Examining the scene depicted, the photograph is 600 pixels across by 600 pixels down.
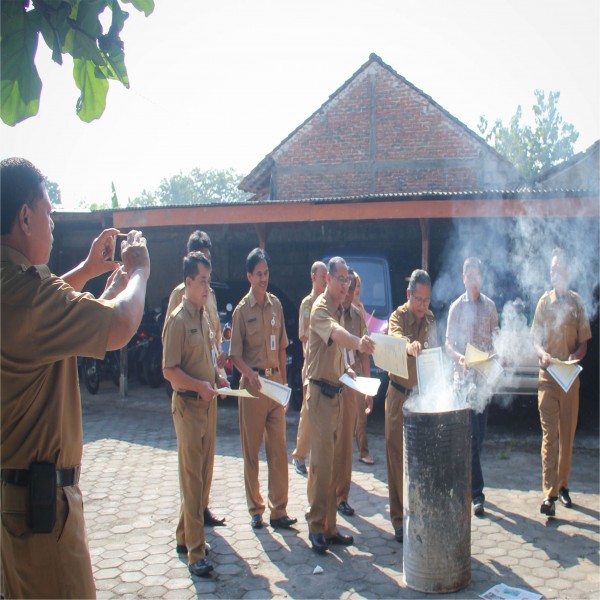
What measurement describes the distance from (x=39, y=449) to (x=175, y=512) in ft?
12.6

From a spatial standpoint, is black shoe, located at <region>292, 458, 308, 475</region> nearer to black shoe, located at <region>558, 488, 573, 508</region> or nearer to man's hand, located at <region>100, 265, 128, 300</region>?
black shoe, located at <region>558, 488, 573, 508</region>

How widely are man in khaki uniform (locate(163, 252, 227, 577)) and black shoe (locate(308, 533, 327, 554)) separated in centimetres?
85

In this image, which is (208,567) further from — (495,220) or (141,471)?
(495,220)

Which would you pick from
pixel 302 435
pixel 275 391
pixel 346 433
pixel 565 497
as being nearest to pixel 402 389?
pixel 346 433

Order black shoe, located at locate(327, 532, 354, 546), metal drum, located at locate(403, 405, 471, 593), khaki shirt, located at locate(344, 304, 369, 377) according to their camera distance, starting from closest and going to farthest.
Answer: metal drum, located at locate(403, 405, 471, 593) < black shoe, located at locate(327, 532, 354, 546) < khaki shirt, located at locate(344, 304, 369, 377)

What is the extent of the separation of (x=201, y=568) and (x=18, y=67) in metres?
3.64

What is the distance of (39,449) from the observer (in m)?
2.16

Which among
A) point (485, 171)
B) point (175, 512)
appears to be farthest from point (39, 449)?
point (485, 171)

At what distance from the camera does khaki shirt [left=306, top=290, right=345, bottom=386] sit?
4.73 metres

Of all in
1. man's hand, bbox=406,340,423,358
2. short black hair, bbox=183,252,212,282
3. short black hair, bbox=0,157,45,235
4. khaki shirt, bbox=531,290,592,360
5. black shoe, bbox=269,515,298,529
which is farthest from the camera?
khaki shirt, bbox=531,290,592,360

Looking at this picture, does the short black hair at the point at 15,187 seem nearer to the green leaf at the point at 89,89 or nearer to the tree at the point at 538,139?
the green leaf at the point at 89,89

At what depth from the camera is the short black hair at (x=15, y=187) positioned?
210 centimetres

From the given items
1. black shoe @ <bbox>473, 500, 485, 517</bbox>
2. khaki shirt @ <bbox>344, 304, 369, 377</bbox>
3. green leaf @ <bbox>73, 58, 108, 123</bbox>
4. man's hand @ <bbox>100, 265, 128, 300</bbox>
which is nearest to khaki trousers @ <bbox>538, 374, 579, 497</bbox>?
black shoe @ <bbox>473, 500, 485, 517</bbox>

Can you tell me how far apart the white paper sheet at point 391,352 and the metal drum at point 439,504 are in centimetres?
35
